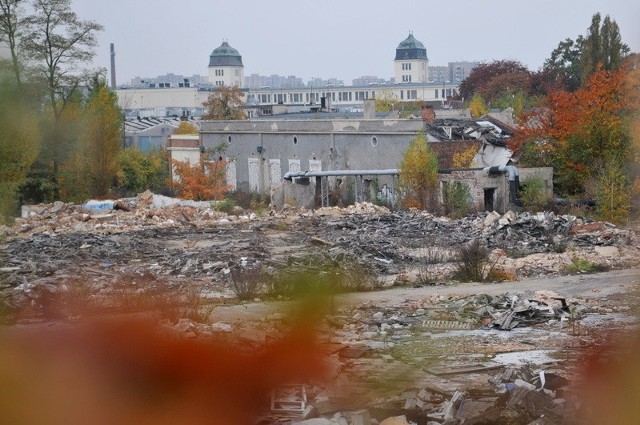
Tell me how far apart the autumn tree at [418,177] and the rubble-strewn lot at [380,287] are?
34cm

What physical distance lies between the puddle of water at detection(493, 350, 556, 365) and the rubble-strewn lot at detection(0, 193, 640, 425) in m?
0.01

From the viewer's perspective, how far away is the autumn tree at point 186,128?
452 inches

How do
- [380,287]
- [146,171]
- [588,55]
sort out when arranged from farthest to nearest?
[146,171], [380,287], [588,55]

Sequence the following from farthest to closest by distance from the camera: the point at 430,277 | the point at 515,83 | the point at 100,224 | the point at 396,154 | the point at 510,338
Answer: the point at 515,83 → the point at 396,154 → the point at 100,224 → the point at 430,277 → the point at 510,338

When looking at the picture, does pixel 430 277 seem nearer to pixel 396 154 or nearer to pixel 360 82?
pixel 360 82

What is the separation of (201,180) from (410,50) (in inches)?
331

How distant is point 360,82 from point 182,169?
905 centimetres

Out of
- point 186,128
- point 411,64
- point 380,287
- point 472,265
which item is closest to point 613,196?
point 472,265

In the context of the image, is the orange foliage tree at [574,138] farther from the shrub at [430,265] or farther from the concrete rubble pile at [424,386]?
the concrete rubble pile at [424,386]

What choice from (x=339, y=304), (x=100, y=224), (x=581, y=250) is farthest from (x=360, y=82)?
(x=100, y=224)

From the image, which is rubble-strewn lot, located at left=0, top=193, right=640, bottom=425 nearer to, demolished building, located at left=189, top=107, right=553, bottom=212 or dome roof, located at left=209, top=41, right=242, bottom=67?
dome roof, located at left=209, top=41, right=242, bottom=67

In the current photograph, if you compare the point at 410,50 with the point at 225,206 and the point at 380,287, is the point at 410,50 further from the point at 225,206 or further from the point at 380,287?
the point at 225,206

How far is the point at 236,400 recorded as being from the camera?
2.34ft

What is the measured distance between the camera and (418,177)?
7.87m
